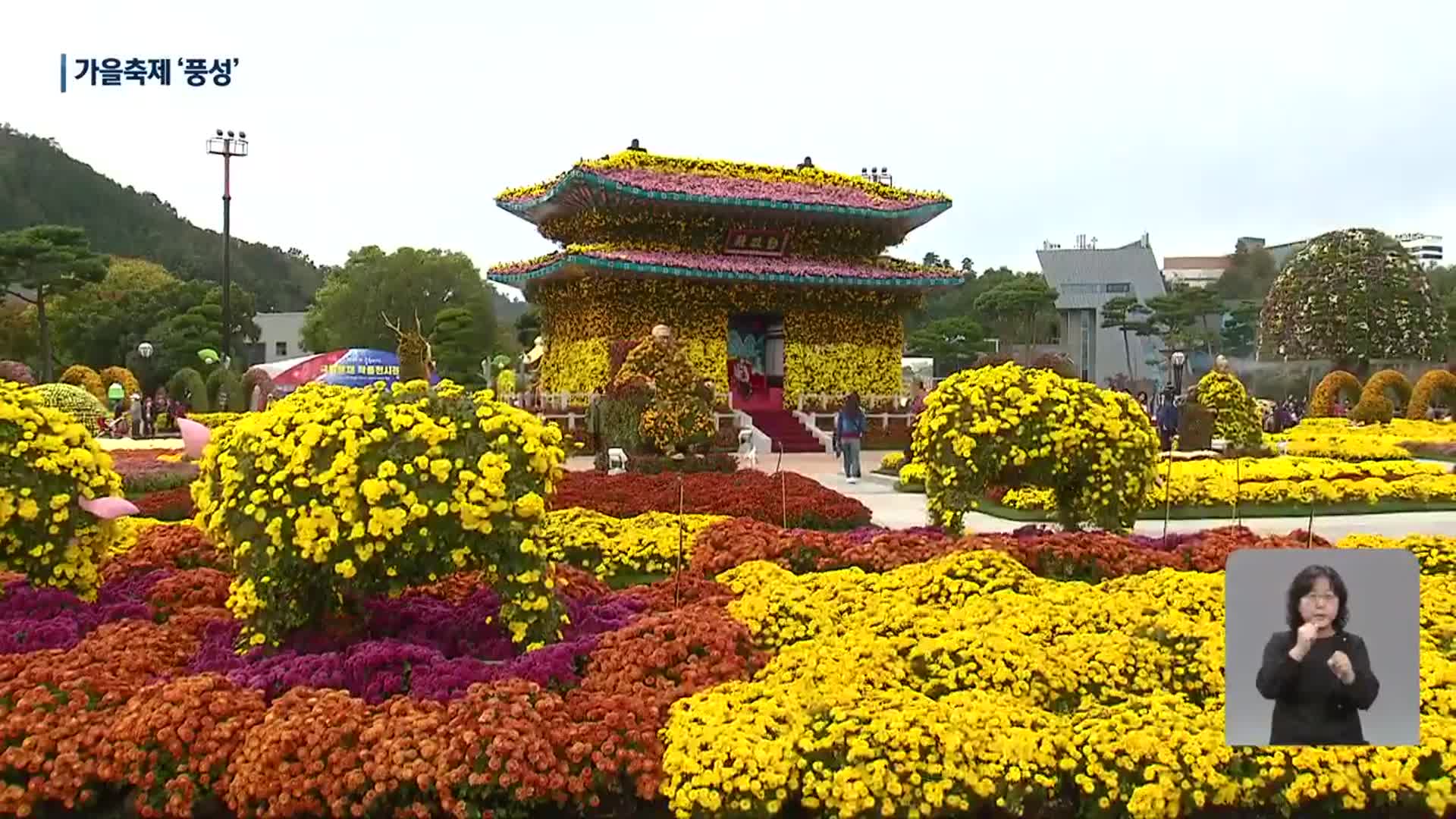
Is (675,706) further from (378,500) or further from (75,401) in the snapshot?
(75,401)

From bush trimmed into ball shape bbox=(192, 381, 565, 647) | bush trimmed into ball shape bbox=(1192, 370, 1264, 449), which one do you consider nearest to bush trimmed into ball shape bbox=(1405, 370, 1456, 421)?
bush trimmed into ball shape bbox=(1192, 370, 1264, 449)

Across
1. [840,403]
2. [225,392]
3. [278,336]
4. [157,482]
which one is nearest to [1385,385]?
[840,403]

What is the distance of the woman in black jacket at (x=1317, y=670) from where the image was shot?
326cm

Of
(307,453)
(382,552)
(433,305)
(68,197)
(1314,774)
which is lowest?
(1314,774)

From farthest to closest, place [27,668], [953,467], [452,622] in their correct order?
[953,467], [452,622], [27,668]

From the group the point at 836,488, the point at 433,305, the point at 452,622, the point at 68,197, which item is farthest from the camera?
the point at 68,197

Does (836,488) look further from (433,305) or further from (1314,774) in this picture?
(433,305)

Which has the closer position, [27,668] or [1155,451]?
[27,668]

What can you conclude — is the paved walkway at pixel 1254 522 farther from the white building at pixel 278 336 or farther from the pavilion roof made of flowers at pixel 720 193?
the white building at pixel 278 336

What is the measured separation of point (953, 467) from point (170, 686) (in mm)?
5913

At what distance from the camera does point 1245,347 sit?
A: 220 feet

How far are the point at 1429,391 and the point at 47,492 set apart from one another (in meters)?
33.7

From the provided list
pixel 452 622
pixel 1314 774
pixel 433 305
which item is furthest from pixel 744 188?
pixel 433 305

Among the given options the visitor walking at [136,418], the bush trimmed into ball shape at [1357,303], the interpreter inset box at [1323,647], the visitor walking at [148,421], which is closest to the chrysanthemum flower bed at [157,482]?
the visitor walking at [136,418]
